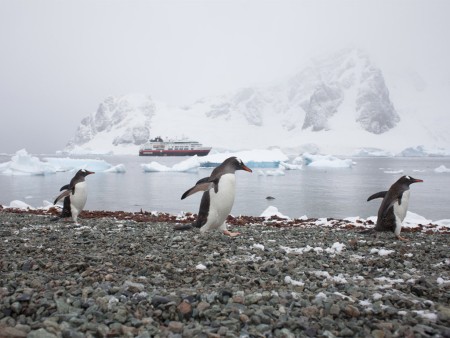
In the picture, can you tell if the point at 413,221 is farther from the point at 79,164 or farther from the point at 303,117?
the point at 303,117

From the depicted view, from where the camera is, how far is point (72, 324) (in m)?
2.70

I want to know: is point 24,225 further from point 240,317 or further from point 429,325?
point 429,325

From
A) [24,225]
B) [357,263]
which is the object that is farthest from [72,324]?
[24,225]

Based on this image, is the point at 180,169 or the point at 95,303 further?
the point at 180,169

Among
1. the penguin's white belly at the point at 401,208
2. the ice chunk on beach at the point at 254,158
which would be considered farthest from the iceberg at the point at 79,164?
the penguin's white belly at the point at 401,208

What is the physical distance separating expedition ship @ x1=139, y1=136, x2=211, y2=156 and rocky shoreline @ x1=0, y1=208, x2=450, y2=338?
75.8 metres

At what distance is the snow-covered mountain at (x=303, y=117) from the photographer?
135750 mm

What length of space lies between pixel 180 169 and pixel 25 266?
3893cm

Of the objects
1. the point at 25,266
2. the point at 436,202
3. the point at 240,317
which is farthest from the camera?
the point at 436,202

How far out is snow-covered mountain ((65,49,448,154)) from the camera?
5344 inches

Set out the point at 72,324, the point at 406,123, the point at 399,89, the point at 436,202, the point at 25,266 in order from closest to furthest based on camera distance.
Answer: the point at 72,324
the point at 25,266
the point at 436,202
the point at 406,123
the point at 399,89

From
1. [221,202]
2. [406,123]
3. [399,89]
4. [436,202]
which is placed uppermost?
[399,89]

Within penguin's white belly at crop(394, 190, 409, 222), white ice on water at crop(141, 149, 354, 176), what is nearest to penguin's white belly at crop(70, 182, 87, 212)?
penguin's white belly at crop(394, 190, 409, 222)

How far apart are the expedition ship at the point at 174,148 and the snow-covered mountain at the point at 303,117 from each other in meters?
34.6
